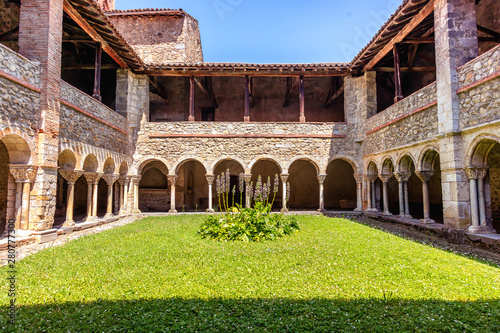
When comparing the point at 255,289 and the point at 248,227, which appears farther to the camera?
the point at 248,227

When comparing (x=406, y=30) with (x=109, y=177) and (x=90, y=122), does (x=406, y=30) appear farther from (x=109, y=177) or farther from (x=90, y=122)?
(x=109, y=177)

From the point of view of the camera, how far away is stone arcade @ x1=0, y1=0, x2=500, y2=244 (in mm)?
6977

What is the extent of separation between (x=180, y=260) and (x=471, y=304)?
4.73 m

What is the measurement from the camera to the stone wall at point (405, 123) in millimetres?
8148

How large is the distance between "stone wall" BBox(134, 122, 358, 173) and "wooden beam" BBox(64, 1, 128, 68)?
344cm

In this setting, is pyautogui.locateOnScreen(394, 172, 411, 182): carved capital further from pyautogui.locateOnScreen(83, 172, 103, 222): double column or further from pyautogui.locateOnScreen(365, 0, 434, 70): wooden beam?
pyautogui.locateOnScreen(83, 172, 103, 222): double column

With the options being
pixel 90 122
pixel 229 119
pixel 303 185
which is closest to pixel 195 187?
pixel 229 119

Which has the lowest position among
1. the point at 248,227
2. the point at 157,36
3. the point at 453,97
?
the point at 248,227

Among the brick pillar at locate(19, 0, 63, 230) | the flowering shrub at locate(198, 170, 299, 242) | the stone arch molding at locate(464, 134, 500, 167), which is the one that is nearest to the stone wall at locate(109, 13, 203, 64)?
the brick pillar at locate(19, 0, 63, 230)

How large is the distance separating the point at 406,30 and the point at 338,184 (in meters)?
10.2

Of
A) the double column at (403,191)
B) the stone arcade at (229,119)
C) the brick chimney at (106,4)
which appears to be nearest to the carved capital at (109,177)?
the stone arcade at (229,119)

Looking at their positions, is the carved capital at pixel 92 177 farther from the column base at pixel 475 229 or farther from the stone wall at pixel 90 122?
the column base at pixel 475 229

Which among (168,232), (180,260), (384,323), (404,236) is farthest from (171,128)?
(384,323)

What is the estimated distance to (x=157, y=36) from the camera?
17.2 meters
